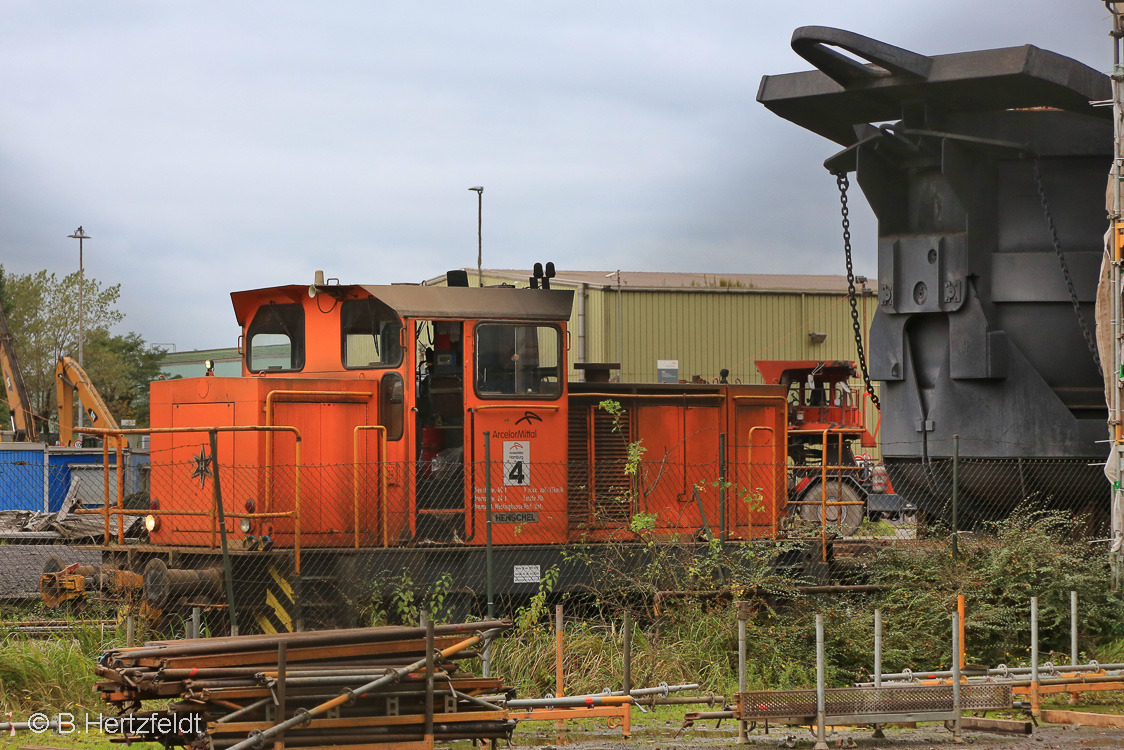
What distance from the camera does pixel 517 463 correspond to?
35.9ft

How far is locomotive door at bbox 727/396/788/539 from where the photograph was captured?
1211 centimetres

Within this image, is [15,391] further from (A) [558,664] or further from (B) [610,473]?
(A) [558,664]

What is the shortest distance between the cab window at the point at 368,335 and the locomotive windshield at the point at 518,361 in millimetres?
812

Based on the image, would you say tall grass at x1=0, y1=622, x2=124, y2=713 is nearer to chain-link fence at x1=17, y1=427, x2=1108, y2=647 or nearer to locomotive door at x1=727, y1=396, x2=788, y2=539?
chain-link fence at x1=17, y1=427, x2=1108, y2=647

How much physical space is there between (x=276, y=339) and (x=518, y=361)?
257 cm

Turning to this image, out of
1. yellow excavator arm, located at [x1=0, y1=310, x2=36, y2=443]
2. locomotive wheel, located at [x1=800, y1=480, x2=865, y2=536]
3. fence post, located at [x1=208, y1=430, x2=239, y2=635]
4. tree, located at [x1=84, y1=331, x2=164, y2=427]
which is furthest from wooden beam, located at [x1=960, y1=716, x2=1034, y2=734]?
tree, located at [x1=84, y1=331, x2=164, y2=427]

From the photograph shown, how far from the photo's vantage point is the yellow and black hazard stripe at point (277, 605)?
32.5 ft

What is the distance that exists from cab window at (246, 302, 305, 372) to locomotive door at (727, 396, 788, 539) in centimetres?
456

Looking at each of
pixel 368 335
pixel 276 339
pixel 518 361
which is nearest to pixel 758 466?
pixel 518 361

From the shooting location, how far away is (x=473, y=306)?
10883mm

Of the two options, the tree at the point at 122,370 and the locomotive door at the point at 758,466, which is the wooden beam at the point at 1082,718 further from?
the tree at the point at 122,370

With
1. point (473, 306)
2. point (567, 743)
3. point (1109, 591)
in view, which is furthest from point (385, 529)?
point (1109, 591)

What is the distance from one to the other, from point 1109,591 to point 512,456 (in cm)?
581

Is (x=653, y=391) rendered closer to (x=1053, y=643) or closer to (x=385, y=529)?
(x=385, y=529)
